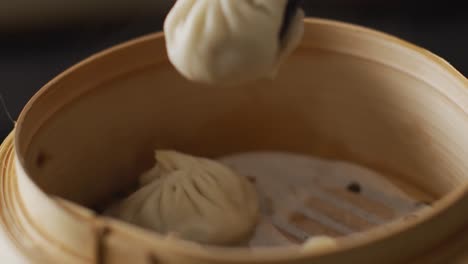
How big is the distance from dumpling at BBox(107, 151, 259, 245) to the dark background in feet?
2.17

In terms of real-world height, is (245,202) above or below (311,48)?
below

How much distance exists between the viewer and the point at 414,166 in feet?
4.71

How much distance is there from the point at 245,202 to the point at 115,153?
0.86 feet

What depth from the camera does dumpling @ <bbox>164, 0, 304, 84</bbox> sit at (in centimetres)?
101

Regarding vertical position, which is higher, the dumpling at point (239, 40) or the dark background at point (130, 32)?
the dumpling at point (239, 40)

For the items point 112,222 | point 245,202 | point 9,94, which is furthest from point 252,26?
point 9,94

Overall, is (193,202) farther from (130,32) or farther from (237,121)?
(130,32)

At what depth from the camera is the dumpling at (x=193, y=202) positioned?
1265 millimetres

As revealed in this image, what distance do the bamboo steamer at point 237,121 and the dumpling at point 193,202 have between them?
10cm

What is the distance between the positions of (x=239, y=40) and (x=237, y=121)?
52cm

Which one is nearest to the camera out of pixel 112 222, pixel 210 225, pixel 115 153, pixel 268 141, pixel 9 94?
pixel 112 222

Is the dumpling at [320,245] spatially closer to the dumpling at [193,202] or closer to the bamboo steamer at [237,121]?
the bamboo steamer at [237,121]

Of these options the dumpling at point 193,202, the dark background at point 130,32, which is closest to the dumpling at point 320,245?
the dumpling at point 193,202

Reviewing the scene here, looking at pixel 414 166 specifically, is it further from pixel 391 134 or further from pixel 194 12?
pixel 194 12
